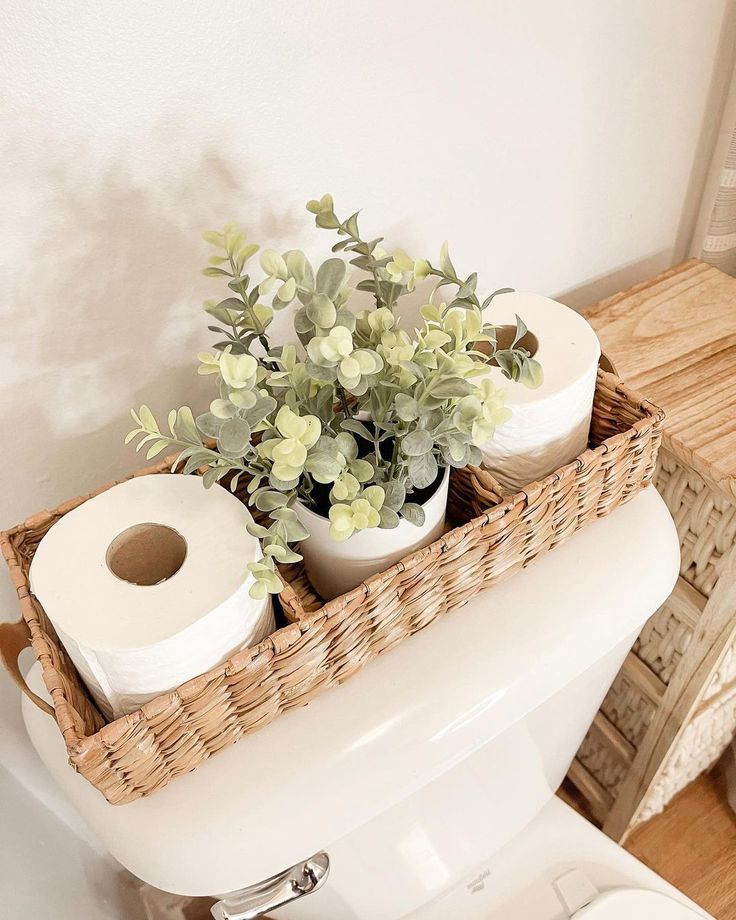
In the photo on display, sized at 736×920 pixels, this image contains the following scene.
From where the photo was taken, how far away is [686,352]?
0.75 meters

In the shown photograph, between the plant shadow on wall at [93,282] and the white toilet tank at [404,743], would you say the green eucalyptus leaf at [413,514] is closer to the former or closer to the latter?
the white toilet tank at [404,743]

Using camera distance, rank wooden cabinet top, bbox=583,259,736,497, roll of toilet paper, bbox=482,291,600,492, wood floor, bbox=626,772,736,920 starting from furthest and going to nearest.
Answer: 1. wood floor, bbox=626,772,736,920
2. wooden cabinet top, bbox=583,259,736,497
3. roll of toilet paper, bbox=482,291,600,492

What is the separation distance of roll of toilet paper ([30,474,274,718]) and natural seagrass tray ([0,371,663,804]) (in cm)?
2

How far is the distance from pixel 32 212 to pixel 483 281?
41 centimetres

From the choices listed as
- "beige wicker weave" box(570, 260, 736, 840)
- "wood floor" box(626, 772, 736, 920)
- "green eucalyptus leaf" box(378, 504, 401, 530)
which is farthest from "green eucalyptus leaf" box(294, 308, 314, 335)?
"wood floor" box(626, 772, 736, 920)

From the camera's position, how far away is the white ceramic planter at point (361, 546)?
480 mm

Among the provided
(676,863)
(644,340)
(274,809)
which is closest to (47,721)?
(274,809)

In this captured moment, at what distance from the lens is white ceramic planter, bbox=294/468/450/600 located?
480 mm

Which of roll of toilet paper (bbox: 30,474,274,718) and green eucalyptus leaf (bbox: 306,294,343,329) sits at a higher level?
green eucalyptus leaf (bbox: 306,294,343,329)

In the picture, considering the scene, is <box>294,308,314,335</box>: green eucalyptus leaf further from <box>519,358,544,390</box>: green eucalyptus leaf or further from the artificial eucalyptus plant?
<box>519,358,544,390</box>: green eucalyptus leaf

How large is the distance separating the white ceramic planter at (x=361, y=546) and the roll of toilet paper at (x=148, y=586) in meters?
0.05

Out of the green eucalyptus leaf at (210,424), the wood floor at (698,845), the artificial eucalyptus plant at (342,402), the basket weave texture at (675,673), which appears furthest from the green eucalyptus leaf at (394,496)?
the wood floor at (698,845)

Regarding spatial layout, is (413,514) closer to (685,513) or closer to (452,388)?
(452,388)

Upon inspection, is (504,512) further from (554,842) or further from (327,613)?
(554,842)
